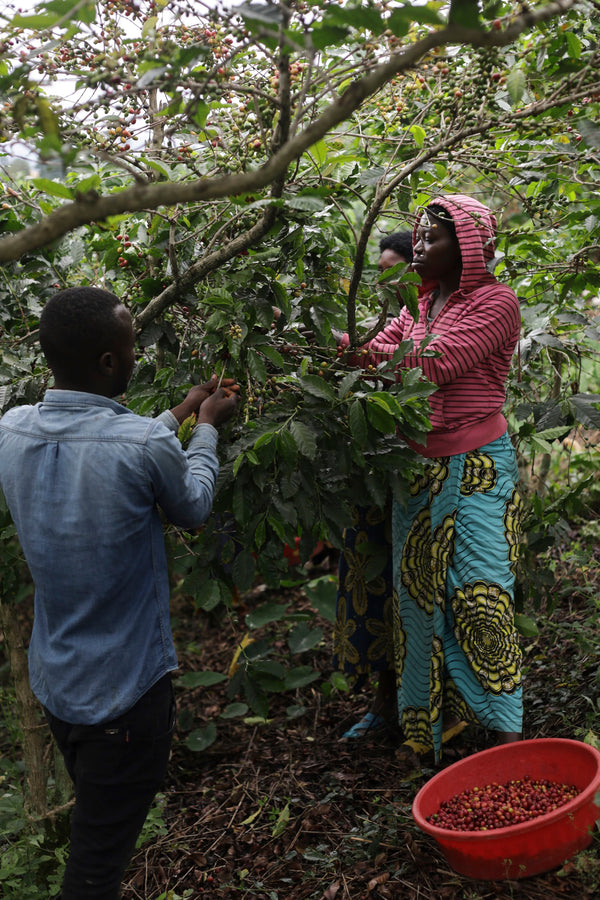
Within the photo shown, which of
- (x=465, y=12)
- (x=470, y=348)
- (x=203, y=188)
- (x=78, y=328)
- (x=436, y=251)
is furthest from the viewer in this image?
(x=436, y=251)

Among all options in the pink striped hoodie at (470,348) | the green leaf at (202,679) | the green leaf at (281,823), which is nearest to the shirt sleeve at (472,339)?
the pink striped hoodie at (470,348)

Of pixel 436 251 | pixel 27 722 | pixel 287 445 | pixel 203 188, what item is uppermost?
pixel 203 188

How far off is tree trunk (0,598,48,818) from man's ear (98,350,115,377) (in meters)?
1.41

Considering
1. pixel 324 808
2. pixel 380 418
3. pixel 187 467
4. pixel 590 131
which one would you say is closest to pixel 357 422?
pixel 380 418

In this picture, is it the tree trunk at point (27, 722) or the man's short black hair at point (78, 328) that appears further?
the tree trunk at point (27, 722)

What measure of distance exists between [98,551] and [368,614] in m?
1.65

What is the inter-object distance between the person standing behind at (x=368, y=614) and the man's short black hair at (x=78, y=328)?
1.50m

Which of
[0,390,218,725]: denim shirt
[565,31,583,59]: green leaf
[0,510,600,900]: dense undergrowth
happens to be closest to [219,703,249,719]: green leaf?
[0,510,600,900]: dense undergrowth

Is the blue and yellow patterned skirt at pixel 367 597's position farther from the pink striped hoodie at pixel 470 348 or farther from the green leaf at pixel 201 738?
the green leaf at pixel 201 738

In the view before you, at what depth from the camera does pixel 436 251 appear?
8.74 feet

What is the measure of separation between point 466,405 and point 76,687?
1.52 metres

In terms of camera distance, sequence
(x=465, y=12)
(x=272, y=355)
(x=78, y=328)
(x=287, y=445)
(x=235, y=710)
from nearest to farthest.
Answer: (x=465, y=12) < (x=78, y=328) < (x=287, y=445) < (x=272, y=355) < (x=235, y=710)

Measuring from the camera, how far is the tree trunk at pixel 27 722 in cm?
278

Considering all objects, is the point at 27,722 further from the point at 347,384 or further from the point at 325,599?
the point at 347,384
